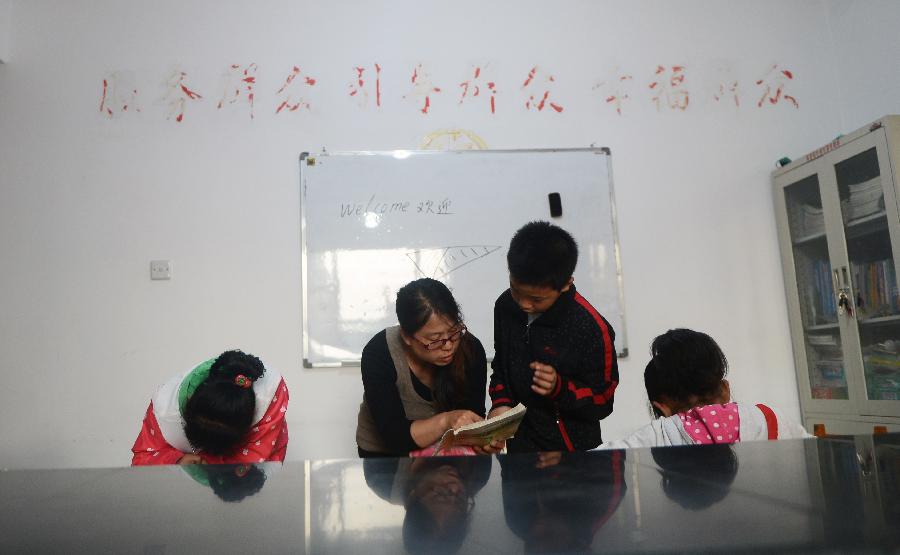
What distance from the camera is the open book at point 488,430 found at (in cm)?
117

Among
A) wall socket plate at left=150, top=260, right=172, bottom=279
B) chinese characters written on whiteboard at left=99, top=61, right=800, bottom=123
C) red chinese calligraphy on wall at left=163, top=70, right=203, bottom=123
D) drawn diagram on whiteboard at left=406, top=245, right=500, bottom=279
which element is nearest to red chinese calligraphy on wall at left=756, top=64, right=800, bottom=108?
chinese characters written on whiteboard at left=99, top=61, right=800, bottom=123

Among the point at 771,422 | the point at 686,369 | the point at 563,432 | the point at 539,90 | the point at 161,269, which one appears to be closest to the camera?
the point at 771,422

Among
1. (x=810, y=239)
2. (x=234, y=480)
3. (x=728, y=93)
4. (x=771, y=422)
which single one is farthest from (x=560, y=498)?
(x=728, y=93)

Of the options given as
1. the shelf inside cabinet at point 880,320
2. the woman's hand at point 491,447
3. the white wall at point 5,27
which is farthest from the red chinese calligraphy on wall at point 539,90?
the white wall at point 5,27

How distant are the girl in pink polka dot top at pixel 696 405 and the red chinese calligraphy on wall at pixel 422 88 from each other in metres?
1.65

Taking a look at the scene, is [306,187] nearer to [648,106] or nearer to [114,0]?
[114,0]

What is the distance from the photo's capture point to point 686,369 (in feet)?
4.24

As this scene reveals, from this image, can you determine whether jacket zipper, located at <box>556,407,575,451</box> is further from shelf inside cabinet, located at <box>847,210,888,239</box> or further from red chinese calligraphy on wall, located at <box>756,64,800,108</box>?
red chinese calligraphy on wall, located at <box>756,64,800,108</box>

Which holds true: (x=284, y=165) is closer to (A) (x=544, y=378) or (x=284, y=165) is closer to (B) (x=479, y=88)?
(B) (x=479, y=88)

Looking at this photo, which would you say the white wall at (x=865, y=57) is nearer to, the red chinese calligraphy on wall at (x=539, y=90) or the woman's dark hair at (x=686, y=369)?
the red chinese calligraphy on wall at (x=539, y=90)

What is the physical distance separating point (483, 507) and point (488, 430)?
96cm

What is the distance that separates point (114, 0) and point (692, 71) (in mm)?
2477

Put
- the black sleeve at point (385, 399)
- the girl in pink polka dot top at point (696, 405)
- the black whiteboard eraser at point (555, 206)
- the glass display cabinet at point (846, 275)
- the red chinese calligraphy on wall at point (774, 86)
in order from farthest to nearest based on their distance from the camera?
the red chinese calligraphy on wall at point (774, 86) → the black whiteboard eraser at point (555, 206) → the glass display cabinet at point (846, 275) → the black sleeve at point (385, 399) → the girl in pink polka dot top at point (696, 405)

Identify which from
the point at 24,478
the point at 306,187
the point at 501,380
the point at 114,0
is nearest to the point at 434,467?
the point at 24,478
